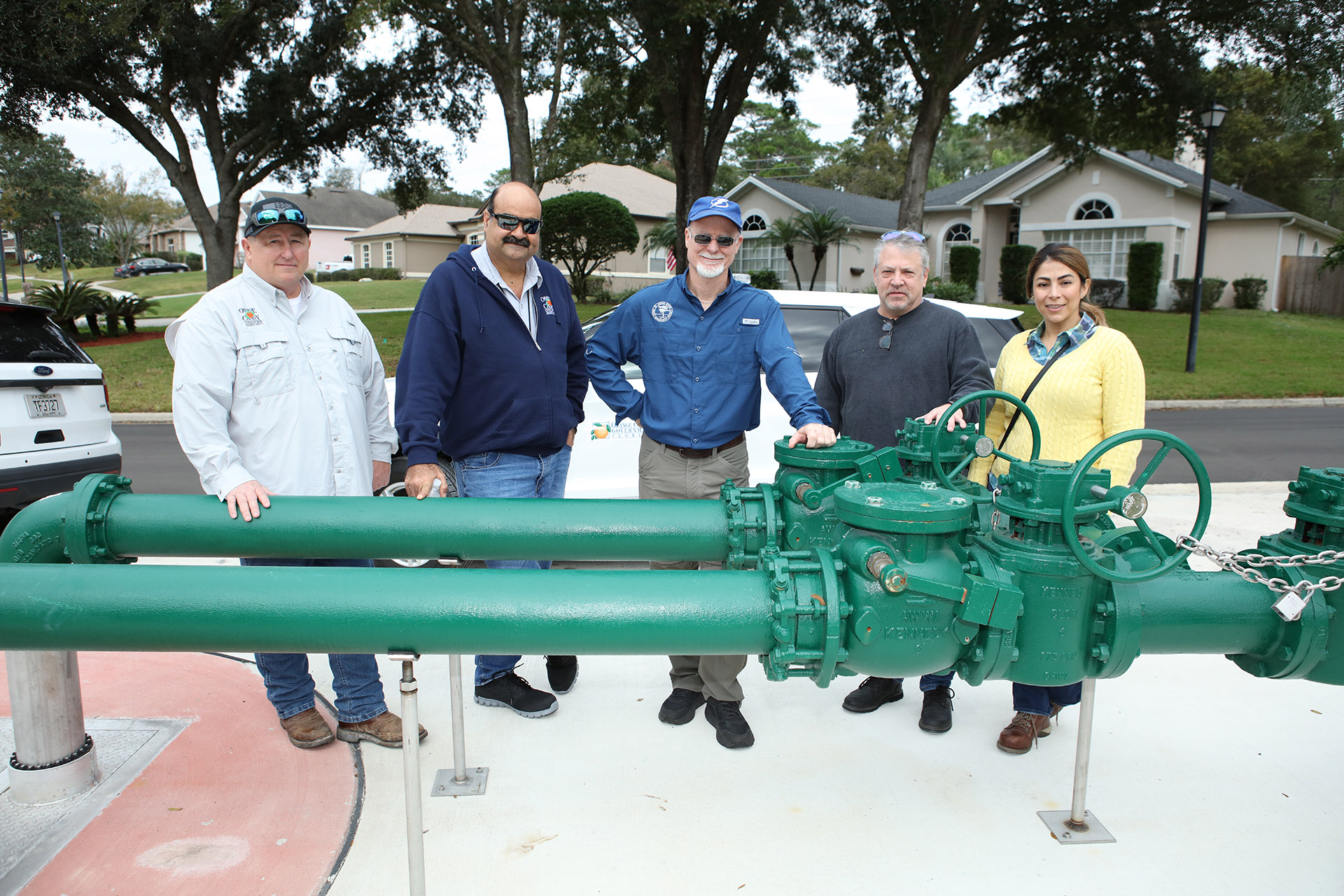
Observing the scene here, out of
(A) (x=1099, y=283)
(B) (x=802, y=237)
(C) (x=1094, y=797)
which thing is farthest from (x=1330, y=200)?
(C) (x=1094, y=797)

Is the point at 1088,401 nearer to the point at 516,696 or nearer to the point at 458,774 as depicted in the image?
the point at 516,696

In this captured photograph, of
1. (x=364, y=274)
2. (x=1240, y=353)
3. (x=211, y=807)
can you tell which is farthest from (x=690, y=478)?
(x=364, y=274)

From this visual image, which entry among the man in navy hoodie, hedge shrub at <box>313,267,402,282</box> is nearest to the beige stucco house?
hedge shrub at <box>313,267,402,282</box>

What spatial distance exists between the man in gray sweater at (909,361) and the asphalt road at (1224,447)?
15.0ft

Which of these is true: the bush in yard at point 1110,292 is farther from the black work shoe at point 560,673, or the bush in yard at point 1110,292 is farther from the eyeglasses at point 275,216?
the eyeglasses at point 275,216

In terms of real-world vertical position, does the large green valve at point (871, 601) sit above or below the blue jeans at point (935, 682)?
above

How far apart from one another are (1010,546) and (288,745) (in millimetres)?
2586

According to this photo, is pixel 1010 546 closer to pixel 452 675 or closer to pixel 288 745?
pixel 452 675

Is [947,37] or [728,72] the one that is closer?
[947,37]

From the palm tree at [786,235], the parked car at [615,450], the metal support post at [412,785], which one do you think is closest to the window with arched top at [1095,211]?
the palm tree at [786,235]

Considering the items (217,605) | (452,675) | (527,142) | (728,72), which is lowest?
(452,675)

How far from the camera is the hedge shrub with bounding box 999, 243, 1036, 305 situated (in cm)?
2586

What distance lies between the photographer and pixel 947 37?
14.6m

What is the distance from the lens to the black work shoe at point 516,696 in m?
3.43
